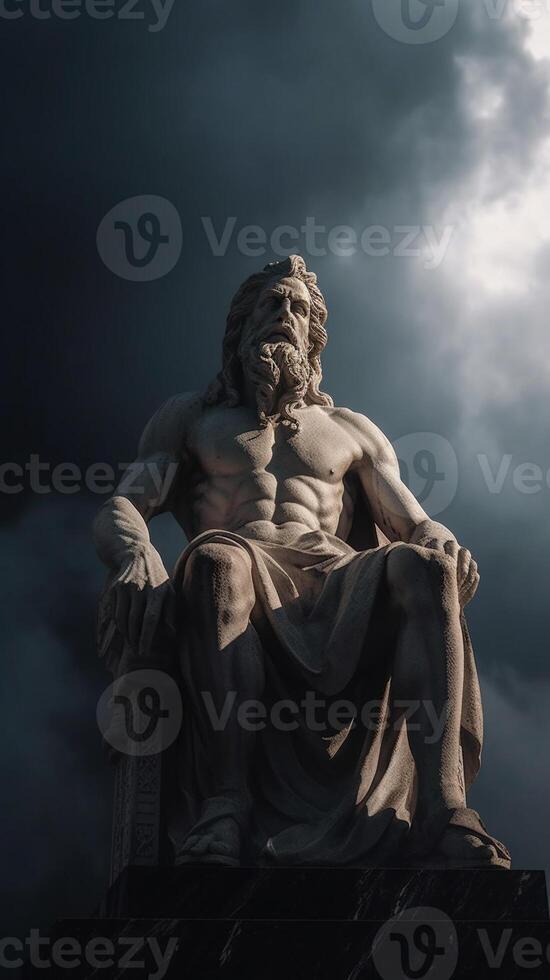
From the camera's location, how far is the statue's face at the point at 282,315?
947cm

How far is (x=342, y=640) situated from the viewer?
25.7 ft

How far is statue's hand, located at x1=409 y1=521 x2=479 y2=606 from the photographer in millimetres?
8297

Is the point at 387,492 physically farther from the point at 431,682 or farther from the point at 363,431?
the point at 431,682

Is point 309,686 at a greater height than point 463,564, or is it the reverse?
point 463,564

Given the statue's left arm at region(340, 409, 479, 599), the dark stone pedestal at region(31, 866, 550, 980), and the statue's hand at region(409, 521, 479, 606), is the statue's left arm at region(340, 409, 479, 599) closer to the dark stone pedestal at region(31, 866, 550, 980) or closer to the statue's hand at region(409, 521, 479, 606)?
the statue's hand at region(409, 521, 479, 606)

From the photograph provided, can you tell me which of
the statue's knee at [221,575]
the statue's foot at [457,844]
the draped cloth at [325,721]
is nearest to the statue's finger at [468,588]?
the draped cloth at [325,721]

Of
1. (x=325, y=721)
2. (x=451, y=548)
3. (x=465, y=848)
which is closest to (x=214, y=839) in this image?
(x=325, y=721)

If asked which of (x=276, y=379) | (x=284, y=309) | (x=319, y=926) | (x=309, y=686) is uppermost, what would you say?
(x=284, y=309)

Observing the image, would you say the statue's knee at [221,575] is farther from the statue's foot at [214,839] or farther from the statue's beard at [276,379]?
the statue's beard at [276,379]

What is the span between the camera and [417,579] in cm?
775

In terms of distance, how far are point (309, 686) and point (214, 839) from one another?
1195mm

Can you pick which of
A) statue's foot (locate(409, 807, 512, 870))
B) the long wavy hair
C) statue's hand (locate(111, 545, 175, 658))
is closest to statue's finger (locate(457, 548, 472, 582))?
statue's foot (locate(409, 807, 512, 870))

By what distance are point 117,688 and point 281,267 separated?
3.37 meters

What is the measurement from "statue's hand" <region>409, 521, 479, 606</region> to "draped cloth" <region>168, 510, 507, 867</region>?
292 millimetres
